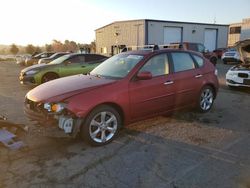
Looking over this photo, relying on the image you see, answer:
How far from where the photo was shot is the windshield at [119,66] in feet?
15.3

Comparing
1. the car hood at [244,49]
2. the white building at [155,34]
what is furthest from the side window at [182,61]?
the white building at [155,34]

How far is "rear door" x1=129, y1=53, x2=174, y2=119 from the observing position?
4.51m

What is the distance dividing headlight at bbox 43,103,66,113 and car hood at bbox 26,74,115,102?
77 mm

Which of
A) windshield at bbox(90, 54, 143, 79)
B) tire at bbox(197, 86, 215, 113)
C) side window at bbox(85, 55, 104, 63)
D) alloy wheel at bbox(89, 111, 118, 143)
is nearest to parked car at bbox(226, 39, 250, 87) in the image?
tire at bbox(197, 86, 215, 113)

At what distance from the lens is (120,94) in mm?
4254

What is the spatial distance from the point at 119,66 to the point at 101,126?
4.64 feet

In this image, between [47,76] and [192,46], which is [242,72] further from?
[192,46]

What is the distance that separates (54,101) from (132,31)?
29658 mm

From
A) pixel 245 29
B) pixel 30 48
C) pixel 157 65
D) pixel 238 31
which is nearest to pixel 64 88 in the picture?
pixel 157 65

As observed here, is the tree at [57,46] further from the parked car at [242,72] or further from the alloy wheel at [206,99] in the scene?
the alloy wheel at [206,99]

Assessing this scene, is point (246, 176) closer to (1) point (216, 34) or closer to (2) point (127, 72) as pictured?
(2) point (127, 72)

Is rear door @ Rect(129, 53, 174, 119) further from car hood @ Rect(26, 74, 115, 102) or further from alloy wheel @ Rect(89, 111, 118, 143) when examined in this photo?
car hood @ Rect(26, 74, 115, 102)

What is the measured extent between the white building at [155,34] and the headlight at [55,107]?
27.3m

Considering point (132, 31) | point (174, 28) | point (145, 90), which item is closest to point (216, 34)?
point (174, 28)
